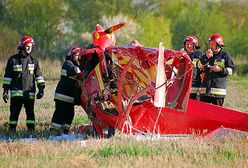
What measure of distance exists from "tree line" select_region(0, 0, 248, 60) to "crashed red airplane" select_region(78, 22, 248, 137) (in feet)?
131

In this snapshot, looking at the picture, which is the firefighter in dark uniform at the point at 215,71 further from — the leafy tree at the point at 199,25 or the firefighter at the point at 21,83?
the leafy tree at the point at 199,25

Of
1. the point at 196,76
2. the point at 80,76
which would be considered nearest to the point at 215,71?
the point at 196,76

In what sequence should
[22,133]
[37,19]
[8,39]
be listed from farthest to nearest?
[37,19], [8,39], [22,133]

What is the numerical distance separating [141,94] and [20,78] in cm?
267

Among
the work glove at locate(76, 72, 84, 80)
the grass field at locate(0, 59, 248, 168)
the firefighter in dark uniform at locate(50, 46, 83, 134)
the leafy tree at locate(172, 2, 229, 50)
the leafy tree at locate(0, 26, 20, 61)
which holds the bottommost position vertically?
the grass field at locate(0, 59, 248, 168)

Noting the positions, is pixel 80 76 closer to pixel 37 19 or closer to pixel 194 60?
pixel 194 60

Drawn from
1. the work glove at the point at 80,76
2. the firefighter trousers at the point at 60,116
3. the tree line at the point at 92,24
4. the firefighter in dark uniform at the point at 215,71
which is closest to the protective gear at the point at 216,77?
the firefighter in dark uniform at the point at 215,71

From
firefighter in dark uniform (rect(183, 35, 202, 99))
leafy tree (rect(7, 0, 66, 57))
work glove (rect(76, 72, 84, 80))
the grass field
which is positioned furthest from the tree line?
the grass field

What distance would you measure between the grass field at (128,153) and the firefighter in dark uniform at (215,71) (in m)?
1.94

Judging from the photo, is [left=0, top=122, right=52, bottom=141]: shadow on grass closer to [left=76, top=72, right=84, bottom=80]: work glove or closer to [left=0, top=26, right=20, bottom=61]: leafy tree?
[left=76, top=72, right=84, bottom=80]: work glove

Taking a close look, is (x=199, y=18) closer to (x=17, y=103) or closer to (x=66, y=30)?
(x=66, y=30)

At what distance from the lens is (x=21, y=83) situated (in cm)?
1073

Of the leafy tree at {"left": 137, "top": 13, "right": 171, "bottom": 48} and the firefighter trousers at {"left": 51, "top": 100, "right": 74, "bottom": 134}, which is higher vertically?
the leafy tree at {"left": 137, "top": 13, "right": 171, "bottom": 48}

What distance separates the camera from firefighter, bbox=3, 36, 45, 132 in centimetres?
1070
